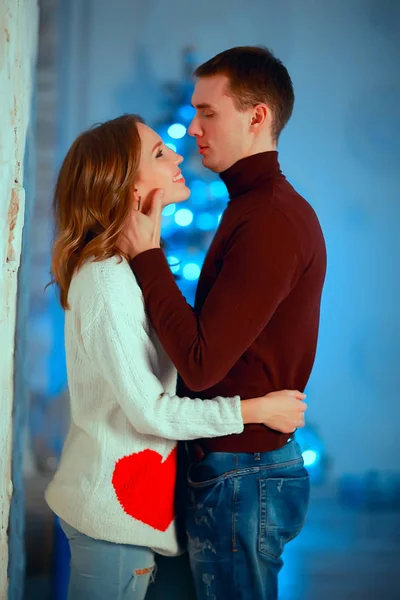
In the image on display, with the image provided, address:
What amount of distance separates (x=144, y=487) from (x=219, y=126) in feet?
2.54

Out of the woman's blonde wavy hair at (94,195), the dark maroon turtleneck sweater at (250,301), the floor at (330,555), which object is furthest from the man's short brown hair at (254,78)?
the floor at (330,555)

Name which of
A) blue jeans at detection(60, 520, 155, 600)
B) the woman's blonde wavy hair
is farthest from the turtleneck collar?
blue jeans at detection(60, 520, 155, 600)

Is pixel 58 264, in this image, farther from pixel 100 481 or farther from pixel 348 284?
pixel 348 284

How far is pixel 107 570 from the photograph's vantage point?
1346mm

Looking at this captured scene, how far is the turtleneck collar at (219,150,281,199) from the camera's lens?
4.92 feet

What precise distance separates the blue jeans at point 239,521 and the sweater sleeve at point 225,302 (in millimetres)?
196

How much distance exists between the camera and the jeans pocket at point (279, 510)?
4.47ft

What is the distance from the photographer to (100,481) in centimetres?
133

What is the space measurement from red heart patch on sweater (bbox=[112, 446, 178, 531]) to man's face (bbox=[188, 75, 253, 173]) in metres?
0.65

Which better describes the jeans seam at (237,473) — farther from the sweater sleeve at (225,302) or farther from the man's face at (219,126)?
the man's face at (219,126)

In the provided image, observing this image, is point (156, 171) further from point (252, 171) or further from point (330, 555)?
point (330, 555)

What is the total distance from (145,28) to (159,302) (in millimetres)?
1197

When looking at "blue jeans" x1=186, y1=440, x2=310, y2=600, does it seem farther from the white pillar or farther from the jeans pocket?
the white pillar

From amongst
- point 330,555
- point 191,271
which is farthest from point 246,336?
point 330,555
